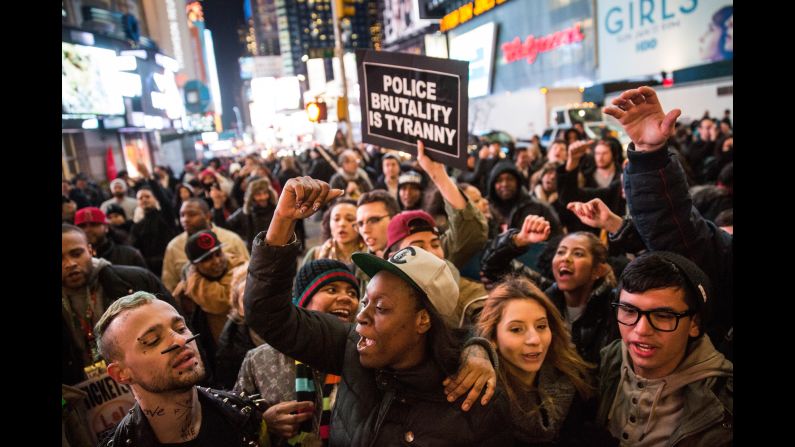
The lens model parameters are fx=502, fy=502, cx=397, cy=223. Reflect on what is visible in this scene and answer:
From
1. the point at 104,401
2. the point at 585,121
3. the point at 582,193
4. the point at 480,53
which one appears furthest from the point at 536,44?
the point at 104,401

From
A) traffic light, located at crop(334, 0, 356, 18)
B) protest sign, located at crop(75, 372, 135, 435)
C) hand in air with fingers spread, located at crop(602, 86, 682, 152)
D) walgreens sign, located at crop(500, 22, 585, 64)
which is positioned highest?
walgreens sign, located at crop(500, 22, 585, 64)

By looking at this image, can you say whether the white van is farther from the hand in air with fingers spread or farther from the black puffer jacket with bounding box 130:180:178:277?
the hand in air with fingers spread

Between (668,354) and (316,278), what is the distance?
1.81 metres

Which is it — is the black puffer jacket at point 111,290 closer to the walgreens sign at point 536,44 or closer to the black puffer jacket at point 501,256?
the black puffer jacket at point 501,256

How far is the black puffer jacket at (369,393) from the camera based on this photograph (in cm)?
182

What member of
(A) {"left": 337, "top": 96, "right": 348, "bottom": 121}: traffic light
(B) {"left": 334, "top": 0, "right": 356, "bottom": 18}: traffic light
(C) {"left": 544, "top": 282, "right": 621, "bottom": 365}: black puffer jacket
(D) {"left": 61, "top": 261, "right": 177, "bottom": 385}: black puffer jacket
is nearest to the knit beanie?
(D) {"left": 61, "top": 261, "right": 177, "bottom": 385}: black puffer jacket

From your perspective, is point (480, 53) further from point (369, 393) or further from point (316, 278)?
point (369, 393)

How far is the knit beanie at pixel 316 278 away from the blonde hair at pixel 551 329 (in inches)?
32.3

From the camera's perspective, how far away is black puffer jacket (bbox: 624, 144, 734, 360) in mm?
2432

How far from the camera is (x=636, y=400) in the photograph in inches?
90.7

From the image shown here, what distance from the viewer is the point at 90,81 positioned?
23656 mm

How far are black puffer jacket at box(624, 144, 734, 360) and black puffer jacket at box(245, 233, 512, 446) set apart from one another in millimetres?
1235

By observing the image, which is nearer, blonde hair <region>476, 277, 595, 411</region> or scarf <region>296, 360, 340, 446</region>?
scarf <region>296, 360, 340, 446</region>
